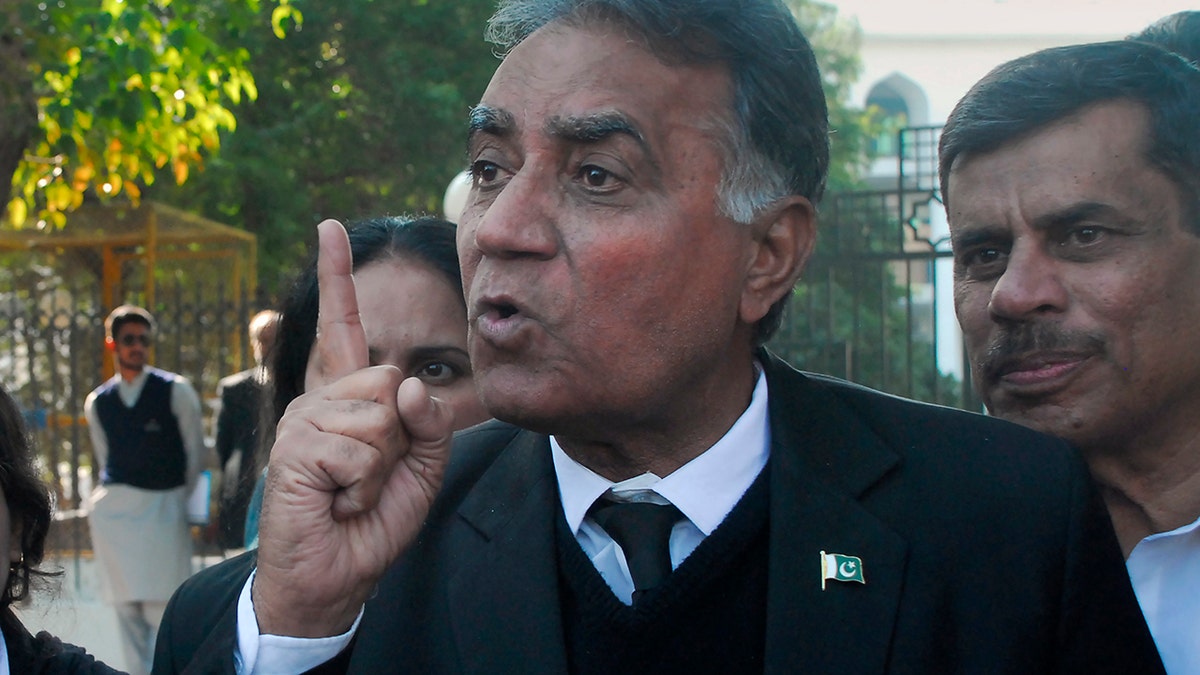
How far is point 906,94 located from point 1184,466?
4963cm

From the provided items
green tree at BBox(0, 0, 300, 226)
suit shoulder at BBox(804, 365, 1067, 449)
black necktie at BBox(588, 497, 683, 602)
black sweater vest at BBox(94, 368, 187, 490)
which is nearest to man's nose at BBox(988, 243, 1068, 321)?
suit shoulder at BBox(804, 365, 1067, 449)

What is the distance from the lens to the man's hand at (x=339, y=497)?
1867 mm

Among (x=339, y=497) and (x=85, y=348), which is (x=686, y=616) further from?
(x=85, y=348)

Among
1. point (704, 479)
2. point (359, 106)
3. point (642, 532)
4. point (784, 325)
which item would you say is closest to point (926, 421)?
point (704, 479)

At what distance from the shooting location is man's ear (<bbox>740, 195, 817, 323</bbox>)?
220 centimetres

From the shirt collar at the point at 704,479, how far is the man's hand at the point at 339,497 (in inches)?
10.3

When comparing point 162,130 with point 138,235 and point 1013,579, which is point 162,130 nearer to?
point 138,235

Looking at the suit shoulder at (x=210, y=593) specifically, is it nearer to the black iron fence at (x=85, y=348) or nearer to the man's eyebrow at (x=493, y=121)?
the man's eyebrow at (x=493, y=121)

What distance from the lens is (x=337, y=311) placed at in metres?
2.02

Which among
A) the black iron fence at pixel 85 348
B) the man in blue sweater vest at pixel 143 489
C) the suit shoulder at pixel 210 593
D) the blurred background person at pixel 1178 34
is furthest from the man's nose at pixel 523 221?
the black iron fence at pixel 85 348

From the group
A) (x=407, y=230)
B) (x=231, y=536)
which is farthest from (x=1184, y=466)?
(x=231, y=536)

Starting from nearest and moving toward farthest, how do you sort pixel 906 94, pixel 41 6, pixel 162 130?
pixel 41 6 → pixel 162 130 → pixel 906 94

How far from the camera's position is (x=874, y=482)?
6.82ft

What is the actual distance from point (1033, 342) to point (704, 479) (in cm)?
63
